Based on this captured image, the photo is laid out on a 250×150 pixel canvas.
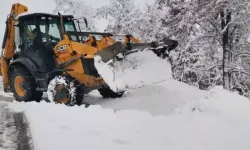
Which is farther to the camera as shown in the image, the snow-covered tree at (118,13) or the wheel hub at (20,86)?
the snow-covered tree at (118,13)

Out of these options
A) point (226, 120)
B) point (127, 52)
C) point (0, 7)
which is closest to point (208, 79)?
point (127, 52)

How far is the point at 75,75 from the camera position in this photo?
8297 mm

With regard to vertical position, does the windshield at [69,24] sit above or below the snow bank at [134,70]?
above

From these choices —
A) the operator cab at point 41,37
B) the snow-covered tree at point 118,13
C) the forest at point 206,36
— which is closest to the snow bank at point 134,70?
the operator cab at point 41,37

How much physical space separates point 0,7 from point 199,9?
8686 centimetres

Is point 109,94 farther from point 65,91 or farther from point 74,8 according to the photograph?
point 74,8

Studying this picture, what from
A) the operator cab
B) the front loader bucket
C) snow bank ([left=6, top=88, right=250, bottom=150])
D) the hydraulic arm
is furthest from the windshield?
snow bank ([left=6, top=88, right=250, bottom=150])

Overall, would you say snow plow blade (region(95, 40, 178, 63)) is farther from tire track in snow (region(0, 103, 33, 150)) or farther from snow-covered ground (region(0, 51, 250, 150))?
tire track in snow (region(0, 103, 33, 150))

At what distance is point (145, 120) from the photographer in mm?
6023

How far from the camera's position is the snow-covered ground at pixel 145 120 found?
→ 4.75 meters

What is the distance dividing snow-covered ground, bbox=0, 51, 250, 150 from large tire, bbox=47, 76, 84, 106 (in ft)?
1.16

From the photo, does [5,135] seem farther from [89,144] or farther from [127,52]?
[127,52]

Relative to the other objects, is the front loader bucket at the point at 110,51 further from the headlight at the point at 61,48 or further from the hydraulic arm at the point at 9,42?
the hydraulic arm at the point at 9,42

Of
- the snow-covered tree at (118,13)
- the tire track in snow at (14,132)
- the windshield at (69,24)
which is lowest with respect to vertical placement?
the tire track in snow at (14,132)
